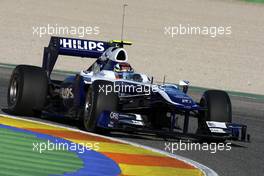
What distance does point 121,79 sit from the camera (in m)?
13.3

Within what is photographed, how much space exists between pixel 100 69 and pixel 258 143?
2645 millimetres

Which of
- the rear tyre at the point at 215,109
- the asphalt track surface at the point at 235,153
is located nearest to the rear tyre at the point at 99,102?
the asphalt track surface at the point at 235,153

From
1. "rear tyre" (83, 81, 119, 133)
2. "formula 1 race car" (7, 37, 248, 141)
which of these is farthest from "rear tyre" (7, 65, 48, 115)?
"rear tyre" (83, 81, 119, 133)

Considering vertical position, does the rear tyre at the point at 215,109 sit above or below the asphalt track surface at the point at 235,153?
above

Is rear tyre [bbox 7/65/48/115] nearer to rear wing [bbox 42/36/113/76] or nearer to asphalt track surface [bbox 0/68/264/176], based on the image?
asphalt track surface [bbox 0/68/264/176]

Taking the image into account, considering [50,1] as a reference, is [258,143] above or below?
below

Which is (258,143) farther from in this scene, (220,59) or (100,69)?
(220,59)

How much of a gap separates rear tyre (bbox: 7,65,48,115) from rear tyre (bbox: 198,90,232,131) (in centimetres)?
247

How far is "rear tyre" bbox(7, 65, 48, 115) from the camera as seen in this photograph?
13.5 m

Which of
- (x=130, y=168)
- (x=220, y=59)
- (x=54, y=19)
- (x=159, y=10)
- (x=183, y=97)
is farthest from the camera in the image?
(x=159, y=10)

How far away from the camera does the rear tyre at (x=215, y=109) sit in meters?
12.7

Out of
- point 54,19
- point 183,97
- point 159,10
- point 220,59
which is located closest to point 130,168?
point 183,97

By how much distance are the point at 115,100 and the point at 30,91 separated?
74.2 inches

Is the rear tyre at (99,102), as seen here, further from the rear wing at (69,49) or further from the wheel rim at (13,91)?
the rear wing at (69,49)
